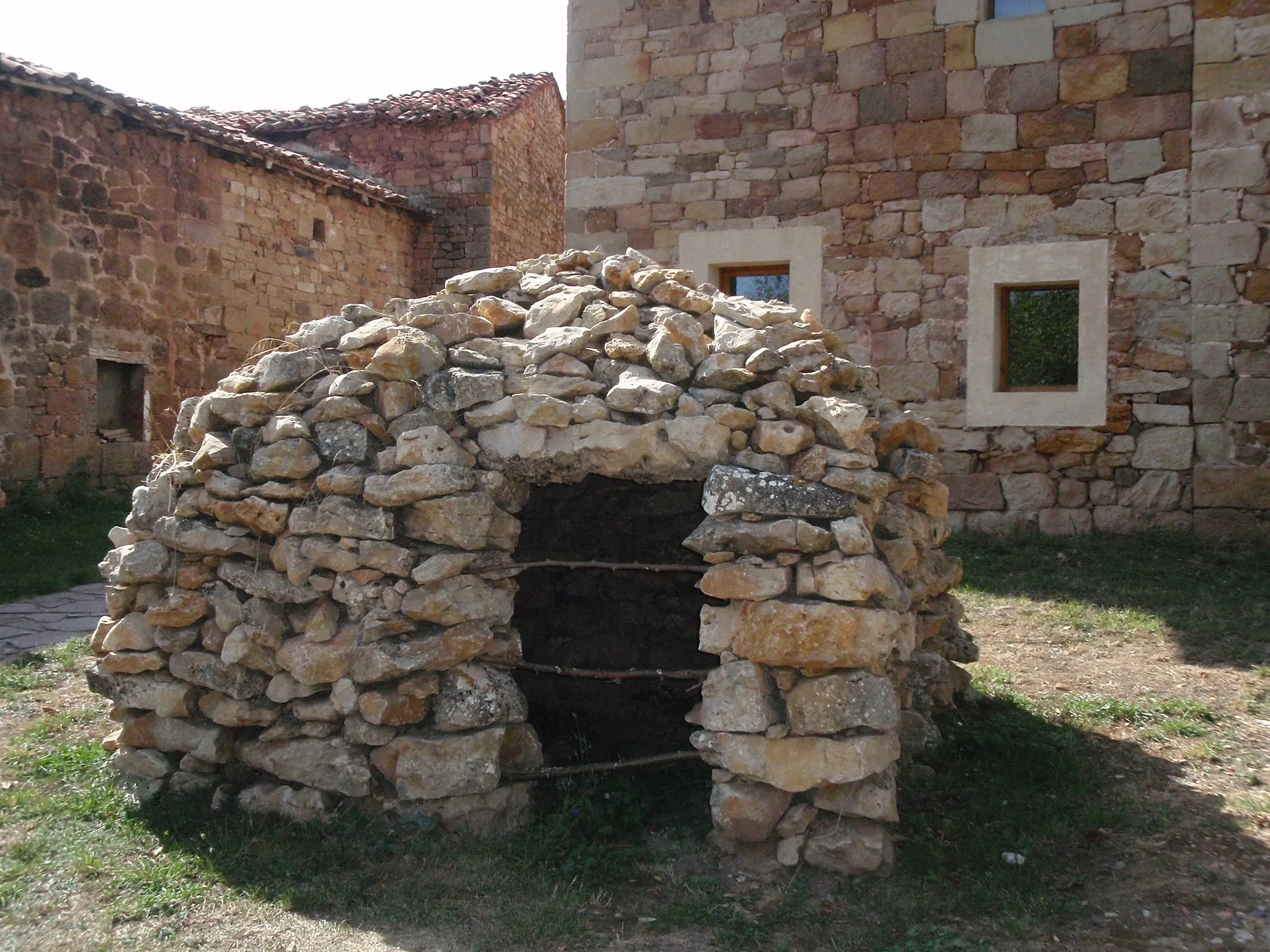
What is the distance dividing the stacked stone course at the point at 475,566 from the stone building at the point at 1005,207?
174 inches

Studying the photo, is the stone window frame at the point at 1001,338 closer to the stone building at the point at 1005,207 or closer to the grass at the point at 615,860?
Result: the stone building at the point at 1005,207

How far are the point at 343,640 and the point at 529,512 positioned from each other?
1727 mm

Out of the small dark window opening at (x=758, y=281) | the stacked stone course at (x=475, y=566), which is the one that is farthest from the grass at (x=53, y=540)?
the small dark window opening at (x=758, y=281)

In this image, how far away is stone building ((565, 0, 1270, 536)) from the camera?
7.57 meters

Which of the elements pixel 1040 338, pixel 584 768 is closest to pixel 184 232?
pixel 1040 338

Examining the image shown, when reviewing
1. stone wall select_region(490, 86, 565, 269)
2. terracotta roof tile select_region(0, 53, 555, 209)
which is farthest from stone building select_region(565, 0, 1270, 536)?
stone wall select_region(490, 86, 565, 269)

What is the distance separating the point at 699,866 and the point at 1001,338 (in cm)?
597

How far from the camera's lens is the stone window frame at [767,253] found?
873 cm

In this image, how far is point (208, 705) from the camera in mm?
3879

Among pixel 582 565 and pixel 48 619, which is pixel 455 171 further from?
pixel 582 565

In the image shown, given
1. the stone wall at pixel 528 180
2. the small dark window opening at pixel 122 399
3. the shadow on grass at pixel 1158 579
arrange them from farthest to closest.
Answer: the stone wall at pixel 528 180, the small dark window opening at pixel 122 399, the shadow on grass at pixel 1158 579

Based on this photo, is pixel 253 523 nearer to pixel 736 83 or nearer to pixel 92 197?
pixel 736 83

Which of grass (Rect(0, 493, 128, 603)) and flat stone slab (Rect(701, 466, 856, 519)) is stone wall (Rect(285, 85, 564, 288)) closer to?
grass (Rect(0, 493, 128, 603))

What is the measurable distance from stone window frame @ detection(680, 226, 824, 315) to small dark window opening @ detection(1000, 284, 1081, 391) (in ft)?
4.88
